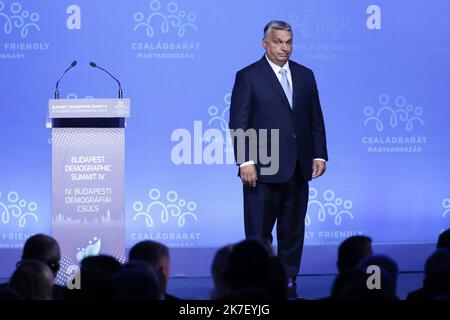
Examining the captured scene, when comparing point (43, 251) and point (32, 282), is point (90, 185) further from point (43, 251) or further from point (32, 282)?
point (32, 282)

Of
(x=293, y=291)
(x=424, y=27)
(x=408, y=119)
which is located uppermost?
(x=424, y=27)

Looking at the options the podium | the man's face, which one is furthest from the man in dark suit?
the podium

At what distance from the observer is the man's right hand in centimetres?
571

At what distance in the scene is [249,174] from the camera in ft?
18.8

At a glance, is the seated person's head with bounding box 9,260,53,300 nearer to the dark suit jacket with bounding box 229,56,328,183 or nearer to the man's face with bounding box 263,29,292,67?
the dark suit jacket with bounding box 229,56,328,183

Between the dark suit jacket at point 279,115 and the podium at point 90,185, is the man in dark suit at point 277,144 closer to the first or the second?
the dark suit jacket at point 279,115

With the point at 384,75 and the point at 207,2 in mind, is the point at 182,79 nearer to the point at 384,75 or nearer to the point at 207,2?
the point at 207,2

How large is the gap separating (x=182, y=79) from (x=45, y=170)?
127cm

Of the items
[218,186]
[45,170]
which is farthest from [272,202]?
[45,170]

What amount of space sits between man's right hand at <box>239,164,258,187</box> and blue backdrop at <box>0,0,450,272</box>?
187cm

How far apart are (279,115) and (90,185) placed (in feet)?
3.88

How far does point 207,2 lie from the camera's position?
762 cm
